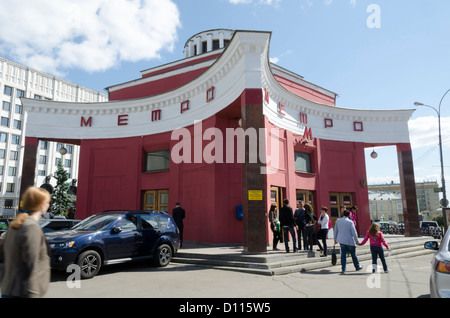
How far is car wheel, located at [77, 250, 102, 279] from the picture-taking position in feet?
23.9

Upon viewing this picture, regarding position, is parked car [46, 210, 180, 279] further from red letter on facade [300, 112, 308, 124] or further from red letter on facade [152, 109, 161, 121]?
red letter on facade [300, 112, 308, 124]

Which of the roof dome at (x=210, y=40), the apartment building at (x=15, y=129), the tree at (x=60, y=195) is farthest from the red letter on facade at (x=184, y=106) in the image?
the apartment building at (x=15, y=129)

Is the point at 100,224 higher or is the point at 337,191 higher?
the point at 337,191

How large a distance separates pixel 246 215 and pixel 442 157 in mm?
18239

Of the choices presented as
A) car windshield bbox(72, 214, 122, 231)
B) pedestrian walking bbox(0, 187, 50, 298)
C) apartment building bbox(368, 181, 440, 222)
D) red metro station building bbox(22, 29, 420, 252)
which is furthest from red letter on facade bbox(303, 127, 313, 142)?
apartment building bbox(368, 181, 440, 222)

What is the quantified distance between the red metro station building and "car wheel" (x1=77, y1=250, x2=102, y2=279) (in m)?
6.04

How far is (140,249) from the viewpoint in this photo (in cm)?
868

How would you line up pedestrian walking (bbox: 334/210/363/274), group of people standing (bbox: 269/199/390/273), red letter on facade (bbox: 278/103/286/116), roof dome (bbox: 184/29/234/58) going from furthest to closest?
roof dome (bbox: 184/29/234/58) < red letter on facade (bbox: 278/103/286/116) < pedestrian walking (bbox: 334/210/363/274) < group of people standing (bbox: 269/199/390/273)

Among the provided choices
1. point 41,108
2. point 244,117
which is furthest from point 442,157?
point 41,108

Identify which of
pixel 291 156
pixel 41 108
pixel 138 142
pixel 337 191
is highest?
pixel 41 108

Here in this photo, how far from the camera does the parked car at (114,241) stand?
7.21m

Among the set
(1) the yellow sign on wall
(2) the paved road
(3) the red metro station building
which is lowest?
(2) the paved road

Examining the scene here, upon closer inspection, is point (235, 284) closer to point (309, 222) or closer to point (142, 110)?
point (309, 222)
